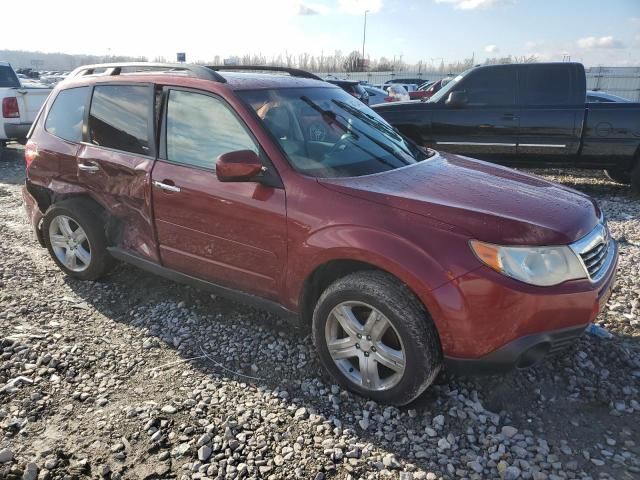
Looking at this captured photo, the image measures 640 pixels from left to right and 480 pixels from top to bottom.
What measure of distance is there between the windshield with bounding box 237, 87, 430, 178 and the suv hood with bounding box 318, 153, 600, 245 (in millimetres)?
168

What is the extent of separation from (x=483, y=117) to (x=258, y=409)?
614cm

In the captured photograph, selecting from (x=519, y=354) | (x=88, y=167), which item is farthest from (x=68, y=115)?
(x=519, y=354)

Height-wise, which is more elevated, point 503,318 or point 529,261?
point 529,261

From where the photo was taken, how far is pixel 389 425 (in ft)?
8.68

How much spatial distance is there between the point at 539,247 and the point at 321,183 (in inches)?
47.3

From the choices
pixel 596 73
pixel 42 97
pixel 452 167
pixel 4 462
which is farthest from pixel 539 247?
pixel 596 73

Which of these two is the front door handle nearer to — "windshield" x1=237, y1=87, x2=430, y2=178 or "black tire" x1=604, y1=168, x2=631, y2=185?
"windshield" x1=237, y1=87, x2=430, y2=178

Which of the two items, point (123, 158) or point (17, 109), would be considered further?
point (17, 109)

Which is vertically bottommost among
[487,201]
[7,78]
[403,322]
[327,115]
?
[403,322]

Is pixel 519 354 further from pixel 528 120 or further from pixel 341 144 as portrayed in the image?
pixel 528 120

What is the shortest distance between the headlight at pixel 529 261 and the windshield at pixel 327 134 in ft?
3.24

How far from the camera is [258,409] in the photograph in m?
2.76

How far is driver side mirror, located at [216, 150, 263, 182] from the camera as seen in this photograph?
2.83 meters

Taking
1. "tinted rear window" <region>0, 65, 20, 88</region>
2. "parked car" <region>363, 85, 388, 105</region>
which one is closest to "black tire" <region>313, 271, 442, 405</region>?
"tinted rear window" <region>0, 65, 20, 88</region>
